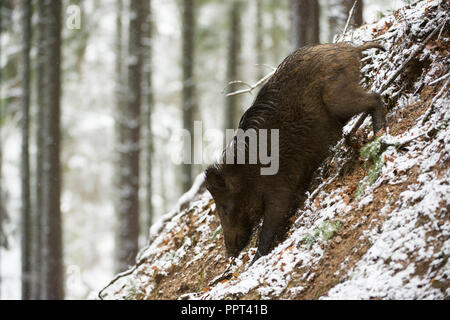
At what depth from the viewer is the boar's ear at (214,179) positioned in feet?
Result: 17.5

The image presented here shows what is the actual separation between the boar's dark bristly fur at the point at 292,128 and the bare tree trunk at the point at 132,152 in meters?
5.72

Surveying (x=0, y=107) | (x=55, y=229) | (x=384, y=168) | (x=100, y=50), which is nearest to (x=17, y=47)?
(x=0, y=107)

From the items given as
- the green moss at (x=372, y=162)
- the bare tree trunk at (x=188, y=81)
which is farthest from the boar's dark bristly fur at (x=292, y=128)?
the bare tree trunk at (x=188, y=81)

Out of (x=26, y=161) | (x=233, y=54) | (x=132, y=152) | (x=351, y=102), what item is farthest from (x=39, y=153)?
(x=351, y=102)

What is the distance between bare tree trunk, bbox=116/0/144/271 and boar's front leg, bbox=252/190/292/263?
6218 mm

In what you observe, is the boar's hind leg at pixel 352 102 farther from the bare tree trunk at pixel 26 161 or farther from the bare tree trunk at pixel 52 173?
the bare tree trunk at pixel 26 161

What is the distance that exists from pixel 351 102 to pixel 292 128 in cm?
69

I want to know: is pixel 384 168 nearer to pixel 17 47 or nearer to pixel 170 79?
pixel 17 47

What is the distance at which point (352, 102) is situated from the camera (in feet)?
16.1

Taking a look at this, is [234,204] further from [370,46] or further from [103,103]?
[103,103]

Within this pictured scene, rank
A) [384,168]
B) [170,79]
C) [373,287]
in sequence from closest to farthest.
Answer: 1. [373,287]
2. [384,168]
3. [170,79]

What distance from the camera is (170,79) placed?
2552cm

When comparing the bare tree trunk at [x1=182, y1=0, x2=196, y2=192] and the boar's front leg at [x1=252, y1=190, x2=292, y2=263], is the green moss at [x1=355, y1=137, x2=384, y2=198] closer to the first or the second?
the boar's front leg at [x1=252, y1=190, x2=292, y2=263]
